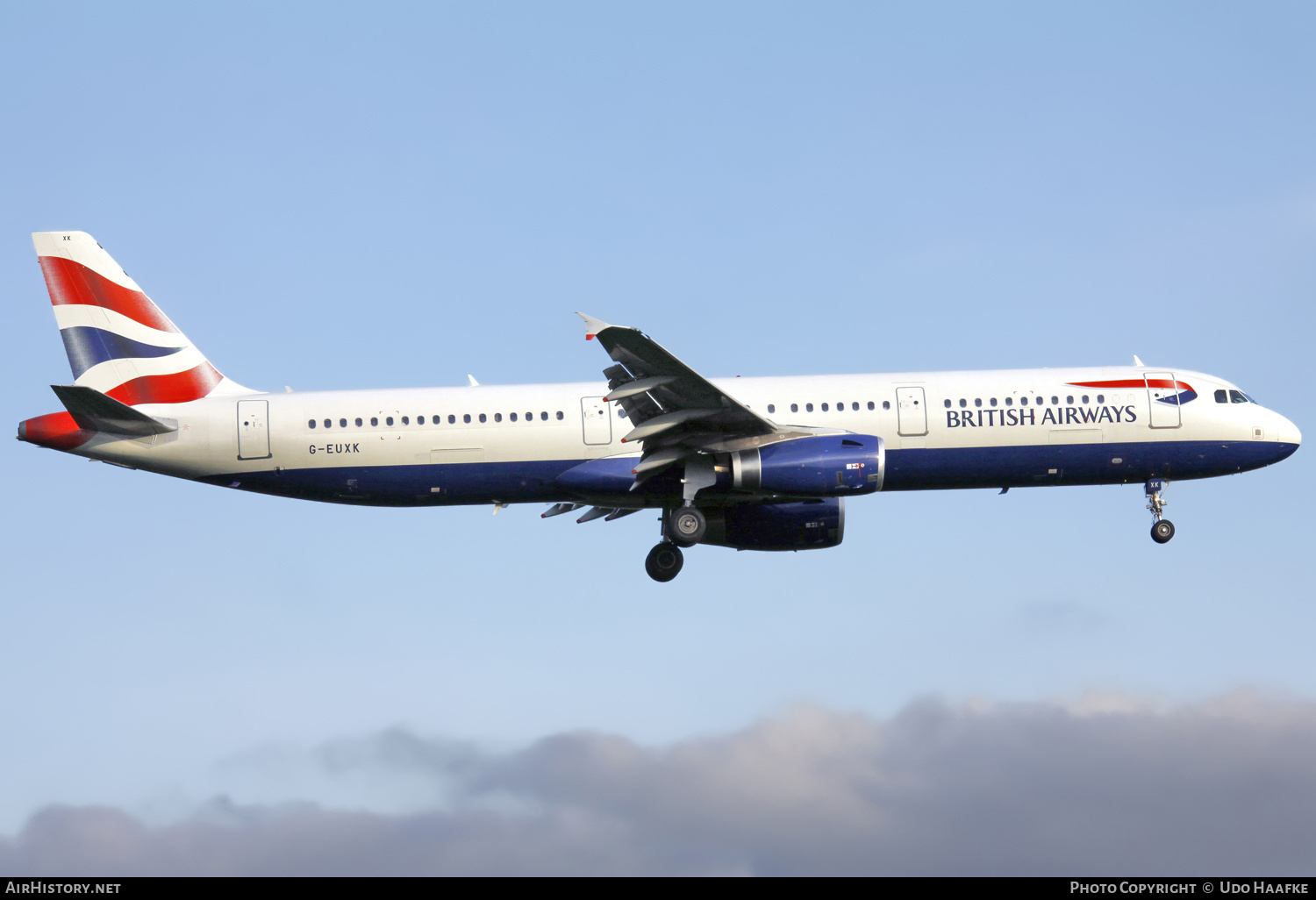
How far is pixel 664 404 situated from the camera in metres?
35.6

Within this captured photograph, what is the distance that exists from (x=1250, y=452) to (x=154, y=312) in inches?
1197

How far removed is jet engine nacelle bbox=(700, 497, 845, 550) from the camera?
133 ft

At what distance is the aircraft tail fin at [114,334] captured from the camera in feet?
128

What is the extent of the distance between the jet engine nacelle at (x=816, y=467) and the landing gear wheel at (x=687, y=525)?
6.84 feet

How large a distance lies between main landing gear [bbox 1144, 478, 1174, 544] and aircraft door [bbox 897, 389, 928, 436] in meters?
6.90

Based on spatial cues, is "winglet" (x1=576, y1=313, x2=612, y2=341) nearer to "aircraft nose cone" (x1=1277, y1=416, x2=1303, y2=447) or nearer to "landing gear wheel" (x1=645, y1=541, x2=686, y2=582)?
"landing gear wheel" (x1=645, y1=541, x2=686, y2=582)

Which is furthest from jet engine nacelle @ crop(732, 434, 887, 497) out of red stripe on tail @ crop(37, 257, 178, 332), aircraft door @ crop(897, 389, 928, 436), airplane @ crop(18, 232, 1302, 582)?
red stripe on tail @ crop(37, 257, 178, 332)

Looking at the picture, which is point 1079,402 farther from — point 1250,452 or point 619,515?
point 619,515

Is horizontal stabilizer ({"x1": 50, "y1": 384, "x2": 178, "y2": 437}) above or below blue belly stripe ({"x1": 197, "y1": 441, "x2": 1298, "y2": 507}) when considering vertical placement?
above

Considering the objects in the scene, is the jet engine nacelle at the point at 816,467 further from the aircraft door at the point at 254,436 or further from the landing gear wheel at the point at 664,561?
the aircraft door at the point at 254,436

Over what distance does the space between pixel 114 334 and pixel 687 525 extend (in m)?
16.6

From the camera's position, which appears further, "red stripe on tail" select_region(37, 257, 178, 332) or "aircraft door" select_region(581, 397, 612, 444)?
"red stripe on tail" select_region(37, 257, 178, 332)

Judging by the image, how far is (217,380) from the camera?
129 feet
